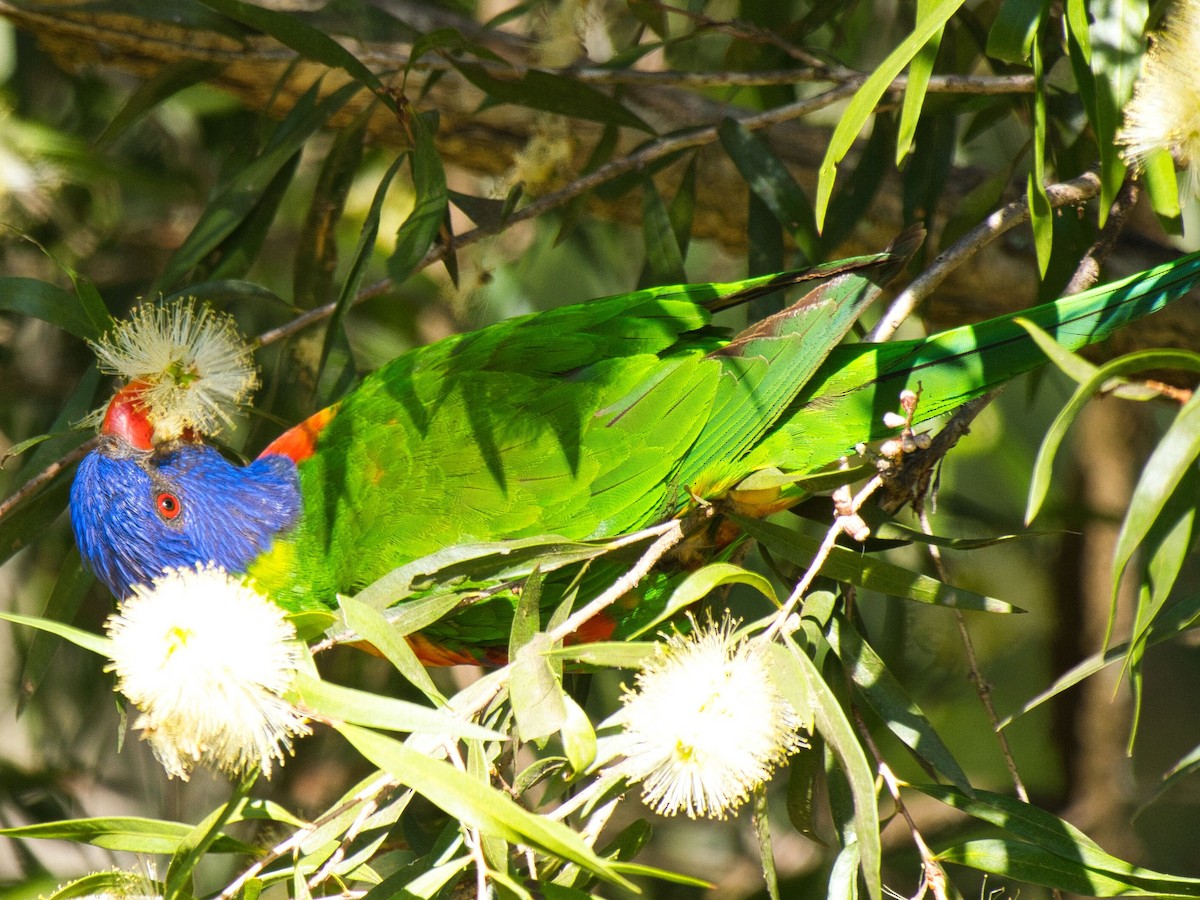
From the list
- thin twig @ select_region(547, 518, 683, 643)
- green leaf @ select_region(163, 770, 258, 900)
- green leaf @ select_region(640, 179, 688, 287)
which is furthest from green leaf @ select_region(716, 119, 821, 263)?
green leaf @ select_region(163, 770, 258, 900)

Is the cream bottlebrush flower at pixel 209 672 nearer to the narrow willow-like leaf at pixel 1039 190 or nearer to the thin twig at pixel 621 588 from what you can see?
the thin twig at pixel 621 588

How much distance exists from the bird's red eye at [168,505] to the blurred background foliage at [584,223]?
0.53 feet

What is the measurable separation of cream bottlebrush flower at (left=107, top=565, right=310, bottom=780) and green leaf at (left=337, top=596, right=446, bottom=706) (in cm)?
6

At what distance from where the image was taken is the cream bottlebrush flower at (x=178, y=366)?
1459mm

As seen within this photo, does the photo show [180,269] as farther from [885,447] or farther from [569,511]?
[885,447]

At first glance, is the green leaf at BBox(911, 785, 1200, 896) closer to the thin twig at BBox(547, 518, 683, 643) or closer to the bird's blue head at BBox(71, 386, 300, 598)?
the thin twig at BBox(547, 518, 683, 643)

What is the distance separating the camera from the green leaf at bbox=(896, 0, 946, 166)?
1055 mm

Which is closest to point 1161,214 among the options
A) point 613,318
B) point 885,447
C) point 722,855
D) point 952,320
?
point 885,447

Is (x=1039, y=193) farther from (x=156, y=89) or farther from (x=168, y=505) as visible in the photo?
(x=156, y=89)

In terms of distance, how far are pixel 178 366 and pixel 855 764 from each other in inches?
40.6

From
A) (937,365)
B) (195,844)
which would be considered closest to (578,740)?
(195,844)

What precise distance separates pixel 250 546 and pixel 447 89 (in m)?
1.11

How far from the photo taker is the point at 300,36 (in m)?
1.53

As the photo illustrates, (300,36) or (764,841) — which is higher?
(300,36)
